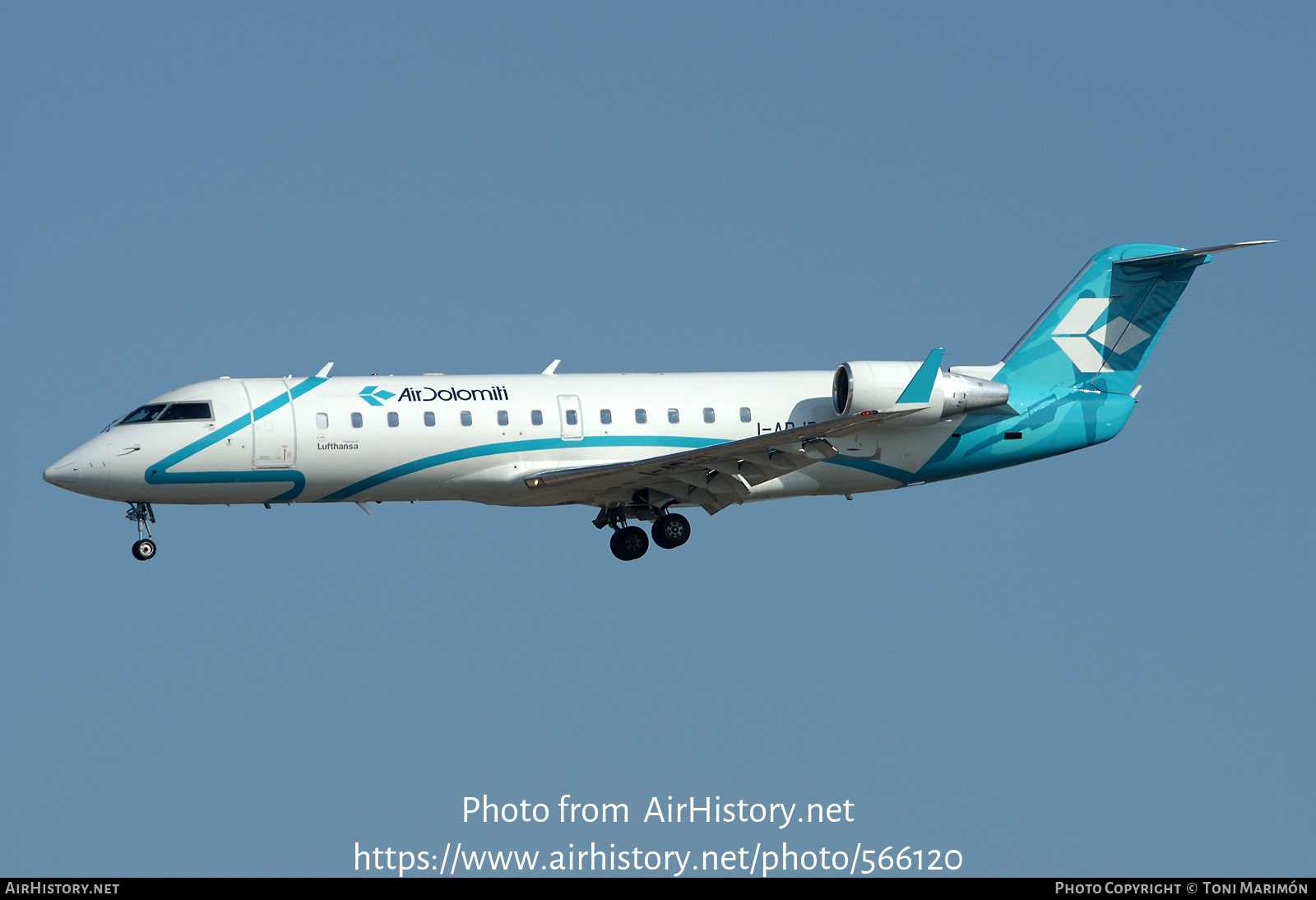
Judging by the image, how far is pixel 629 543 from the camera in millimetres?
34375

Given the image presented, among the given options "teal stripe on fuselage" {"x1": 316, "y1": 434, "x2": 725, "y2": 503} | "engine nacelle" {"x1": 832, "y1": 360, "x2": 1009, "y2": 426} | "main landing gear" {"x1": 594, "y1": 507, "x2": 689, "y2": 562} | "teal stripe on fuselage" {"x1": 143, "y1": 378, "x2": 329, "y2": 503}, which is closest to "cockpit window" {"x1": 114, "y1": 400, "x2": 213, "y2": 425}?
"teal stripe on fuselage" {"x1": 143, "y1": 378, "x2": 329, "y2": 503}

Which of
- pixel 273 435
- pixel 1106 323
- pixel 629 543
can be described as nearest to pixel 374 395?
pixel 273 435

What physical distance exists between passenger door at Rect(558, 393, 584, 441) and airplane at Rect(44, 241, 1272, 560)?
32mm

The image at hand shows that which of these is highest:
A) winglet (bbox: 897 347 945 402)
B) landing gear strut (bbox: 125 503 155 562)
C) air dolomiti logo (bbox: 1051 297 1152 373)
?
→ air dolomiti logo (bbox: 1051 297 1152 373)

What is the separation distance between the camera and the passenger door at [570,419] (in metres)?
33.2

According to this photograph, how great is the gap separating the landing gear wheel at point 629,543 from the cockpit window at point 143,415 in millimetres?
8928

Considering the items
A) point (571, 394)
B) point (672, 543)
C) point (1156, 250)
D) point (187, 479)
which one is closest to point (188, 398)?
point (187, 479)

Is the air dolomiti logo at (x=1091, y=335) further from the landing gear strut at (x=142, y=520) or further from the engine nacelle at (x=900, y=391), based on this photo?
the landing gear strut at (x=142, y=520)

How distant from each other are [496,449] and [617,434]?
2321 millimetres

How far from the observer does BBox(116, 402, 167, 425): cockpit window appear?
32.6 meters

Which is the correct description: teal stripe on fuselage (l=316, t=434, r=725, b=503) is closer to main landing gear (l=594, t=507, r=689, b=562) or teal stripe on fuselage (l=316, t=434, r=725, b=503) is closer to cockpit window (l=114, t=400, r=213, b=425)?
main landing gear (l=594, t=507, r=689, b=562)

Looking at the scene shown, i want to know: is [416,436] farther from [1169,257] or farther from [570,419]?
[1169,257]

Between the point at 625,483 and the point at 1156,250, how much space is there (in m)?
12.3

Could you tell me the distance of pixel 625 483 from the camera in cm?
3306
